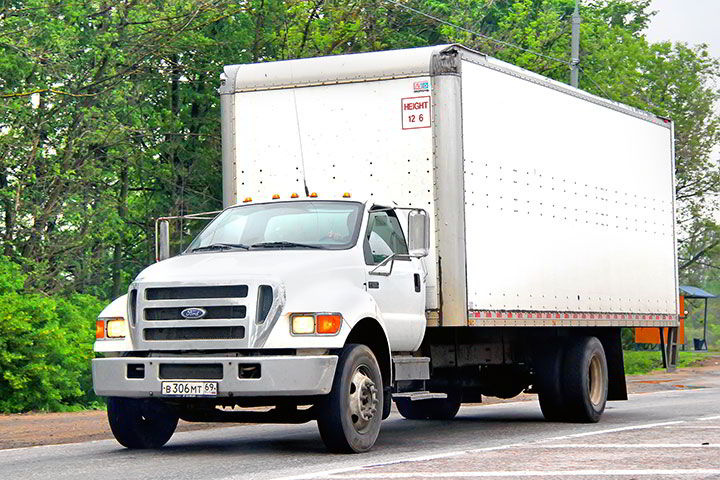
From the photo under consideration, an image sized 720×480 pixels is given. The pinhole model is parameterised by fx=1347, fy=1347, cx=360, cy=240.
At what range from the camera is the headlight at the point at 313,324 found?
1127 cm

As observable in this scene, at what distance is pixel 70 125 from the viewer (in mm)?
27453

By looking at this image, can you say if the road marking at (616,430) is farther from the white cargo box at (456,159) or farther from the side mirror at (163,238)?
the side mirror at (163,238)

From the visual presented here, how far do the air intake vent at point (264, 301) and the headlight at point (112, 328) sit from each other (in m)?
1.33

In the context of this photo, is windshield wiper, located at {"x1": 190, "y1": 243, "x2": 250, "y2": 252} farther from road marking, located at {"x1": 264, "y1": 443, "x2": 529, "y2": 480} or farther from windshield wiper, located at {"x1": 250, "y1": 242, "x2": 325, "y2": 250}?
road marking, located at {"x1": 264, "y1": 443, "x2": 529, "y2": 480}

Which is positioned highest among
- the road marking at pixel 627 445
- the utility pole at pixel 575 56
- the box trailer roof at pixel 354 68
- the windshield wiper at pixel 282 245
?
the utility pole at pixel 575 56

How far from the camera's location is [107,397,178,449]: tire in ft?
40.4

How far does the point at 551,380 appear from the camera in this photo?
645 inches

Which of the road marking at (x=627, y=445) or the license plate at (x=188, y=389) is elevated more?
the license plate at (x=188, y=389)

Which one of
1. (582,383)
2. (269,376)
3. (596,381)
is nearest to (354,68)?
(269,376)

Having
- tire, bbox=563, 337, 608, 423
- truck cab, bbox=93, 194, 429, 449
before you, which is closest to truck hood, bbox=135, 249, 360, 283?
truck cab, bbox=93, 194, 429, 449

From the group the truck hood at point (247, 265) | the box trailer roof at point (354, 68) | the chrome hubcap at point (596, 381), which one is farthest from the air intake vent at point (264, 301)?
the chrome hubcap at point (596, 381)

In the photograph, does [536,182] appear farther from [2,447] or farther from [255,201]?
[2,447]

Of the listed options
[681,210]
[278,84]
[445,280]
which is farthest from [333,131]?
[681,210]

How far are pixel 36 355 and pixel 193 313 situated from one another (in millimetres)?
9992
